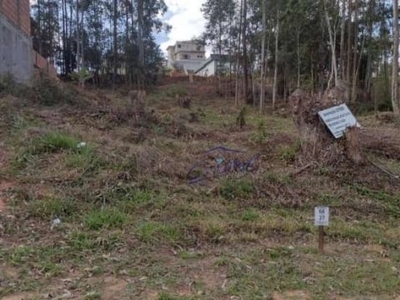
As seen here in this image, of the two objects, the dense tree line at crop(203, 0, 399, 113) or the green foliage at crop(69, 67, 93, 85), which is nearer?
the green foliage at crop(69, 67, 93, 85)

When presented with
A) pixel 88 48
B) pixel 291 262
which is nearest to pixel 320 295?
pixel 291 262

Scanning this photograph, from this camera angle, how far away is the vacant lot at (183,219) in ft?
11.4

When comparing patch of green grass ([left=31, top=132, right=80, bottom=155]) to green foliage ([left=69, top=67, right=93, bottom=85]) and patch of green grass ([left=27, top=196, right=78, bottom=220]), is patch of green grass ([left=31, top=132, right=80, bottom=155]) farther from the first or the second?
green foliage ([left=69, top=67, right=93, bottom=85])

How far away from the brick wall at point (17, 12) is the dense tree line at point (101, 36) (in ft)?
48.8

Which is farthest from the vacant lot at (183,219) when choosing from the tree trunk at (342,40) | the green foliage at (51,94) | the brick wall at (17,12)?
the tree trunk at (342,40)

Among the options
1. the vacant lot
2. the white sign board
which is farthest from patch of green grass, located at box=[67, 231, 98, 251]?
the white sign board

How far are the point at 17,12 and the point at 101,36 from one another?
18.2m

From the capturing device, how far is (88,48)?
32.1 metres

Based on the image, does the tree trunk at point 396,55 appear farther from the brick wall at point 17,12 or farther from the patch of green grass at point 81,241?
the patch of green grass at point 81,241

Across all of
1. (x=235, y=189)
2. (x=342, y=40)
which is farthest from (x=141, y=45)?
(x=235, y=189)

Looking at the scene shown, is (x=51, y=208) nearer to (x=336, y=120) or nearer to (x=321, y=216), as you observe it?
(x=321, y=216)

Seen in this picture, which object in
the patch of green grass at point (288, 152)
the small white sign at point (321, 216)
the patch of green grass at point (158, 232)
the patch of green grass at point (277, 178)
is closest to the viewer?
the small white sign at point (321, 216)

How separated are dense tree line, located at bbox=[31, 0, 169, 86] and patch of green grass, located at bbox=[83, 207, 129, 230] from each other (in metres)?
26.7

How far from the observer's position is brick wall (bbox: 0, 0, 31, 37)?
13195 mm
